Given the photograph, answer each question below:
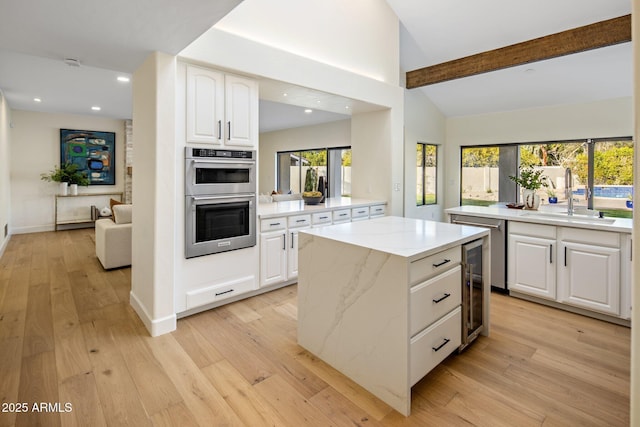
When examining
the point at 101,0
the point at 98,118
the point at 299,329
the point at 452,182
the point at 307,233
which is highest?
the point at 98,118

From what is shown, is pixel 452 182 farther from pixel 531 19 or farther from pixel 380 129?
pixel 531 19

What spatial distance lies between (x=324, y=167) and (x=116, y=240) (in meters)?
4.79

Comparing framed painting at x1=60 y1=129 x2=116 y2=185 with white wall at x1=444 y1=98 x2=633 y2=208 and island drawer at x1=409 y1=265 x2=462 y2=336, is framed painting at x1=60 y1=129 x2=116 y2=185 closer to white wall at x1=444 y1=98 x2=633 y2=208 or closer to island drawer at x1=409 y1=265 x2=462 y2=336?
white wall at x1=444 y1=98 x2=633 y2=208

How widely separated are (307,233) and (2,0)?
83.1 inches

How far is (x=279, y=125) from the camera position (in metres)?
8.31

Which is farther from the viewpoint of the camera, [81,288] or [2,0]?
[81,288]

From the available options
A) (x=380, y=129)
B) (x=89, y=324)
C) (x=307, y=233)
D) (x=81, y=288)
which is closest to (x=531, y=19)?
(x=380, y=129)

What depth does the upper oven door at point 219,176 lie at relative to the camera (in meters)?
2.85

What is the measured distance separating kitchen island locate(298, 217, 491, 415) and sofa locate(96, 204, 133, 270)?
314 centimetres


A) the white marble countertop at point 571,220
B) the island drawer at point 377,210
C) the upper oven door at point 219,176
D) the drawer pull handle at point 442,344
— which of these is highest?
the upper oven door at point 219,176

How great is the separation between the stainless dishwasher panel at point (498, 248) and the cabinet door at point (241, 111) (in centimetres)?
248

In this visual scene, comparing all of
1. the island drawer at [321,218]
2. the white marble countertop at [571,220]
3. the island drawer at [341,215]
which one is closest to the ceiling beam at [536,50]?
the white marble countertop at [571,220]

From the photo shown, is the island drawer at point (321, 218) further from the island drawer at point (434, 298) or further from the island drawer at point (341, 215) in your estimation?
the island drawer at point (434, 298)

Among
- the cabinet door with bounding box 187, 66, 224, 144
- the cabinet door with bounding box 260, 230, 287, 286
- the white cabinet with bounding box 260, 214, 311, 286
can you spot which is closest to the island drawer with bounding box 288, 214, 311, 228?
the white cabinet with bounding box 260, 214, 311, 286
